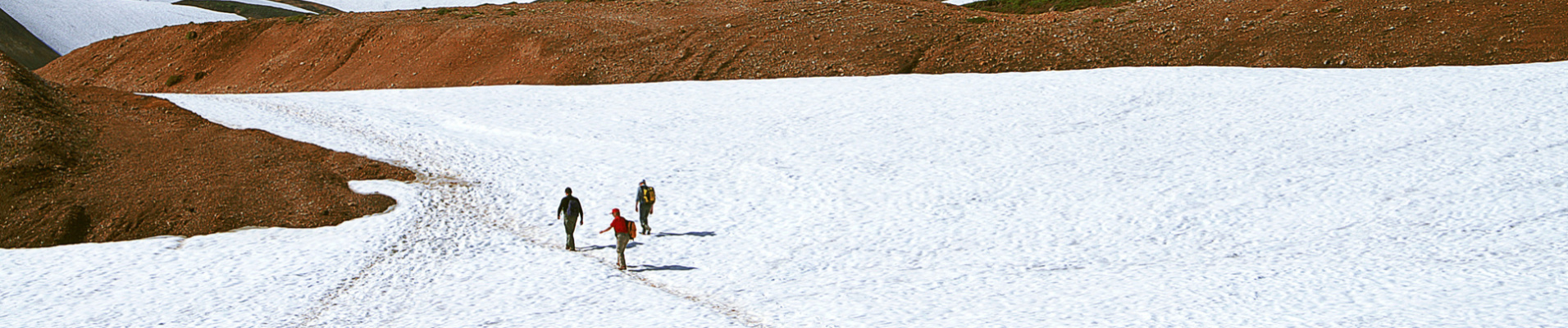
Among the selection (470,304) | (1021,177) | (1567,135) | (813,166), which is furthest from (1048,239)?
(1567,135)

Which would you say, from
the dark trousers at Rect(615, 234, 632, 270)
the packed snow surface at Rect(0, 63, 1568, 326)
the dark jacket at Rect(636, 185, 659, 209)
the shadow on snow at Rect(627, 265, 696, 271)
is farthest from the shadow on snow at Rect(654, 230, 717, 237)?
the dark trousers at Rect(615, 234, 632, 270)

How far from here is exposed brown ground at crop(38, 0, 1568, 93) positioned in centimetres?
3127

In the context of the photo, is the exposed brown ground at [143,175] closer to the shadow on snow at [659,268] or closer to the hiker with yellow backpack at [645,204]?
the hiker with yellow backpack at [645,204]

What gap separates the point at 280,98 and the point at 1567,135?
34838 mm

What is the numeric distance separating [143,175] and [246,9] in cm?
5930

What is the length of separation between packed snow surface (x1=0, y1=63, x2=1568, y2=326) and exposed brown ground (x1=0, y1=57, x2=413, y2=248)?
2.34 ft

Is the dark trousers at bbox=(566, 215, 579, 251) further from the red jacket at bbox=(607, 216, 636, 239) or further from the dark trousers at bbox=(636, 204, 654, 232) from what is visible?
the red jacket at bbox=(607, 216, 636, 239)

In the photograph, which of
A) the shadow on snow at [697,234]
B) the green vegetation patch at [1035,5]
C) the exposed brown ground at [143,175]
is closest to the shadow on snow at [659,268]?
the shadow on snow at [697,234]

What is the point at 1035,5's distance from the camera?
50000mm

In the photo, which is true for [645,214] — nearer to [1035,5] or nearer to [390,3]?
[1035,5]

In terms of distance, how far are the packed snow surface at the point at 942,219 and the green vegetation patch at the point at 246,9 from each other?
4762 cm

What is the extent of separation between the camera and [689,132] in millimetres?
27078

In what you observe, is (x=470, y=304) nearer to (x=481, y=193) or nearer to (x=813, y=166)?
(x=481, y=193)

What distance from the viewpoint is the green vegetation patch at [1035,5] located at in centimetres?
4703
